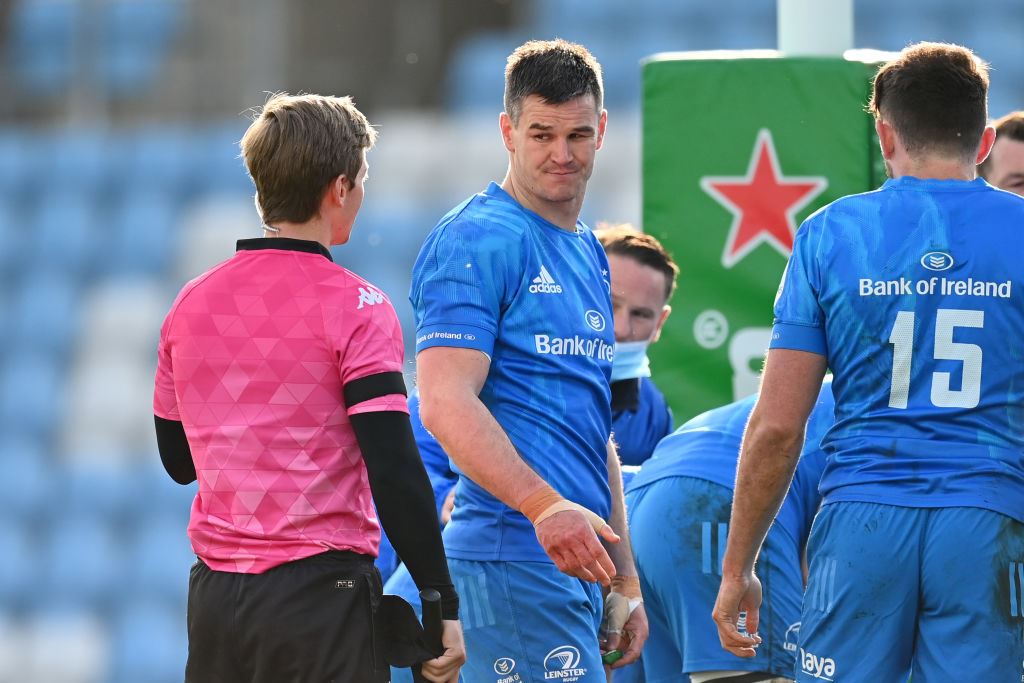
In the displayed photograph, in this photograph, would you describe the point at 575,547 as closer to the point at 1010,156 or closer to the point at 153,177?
the point at 1010,156

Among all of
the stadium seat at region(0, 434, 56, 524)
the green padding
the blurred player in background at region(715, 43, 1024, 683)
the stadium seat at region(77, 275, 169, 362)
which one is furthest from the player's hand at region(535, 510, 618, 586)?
the stadium seat at region(77, 275, 169, 362)

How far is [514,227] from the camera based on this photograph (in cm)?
284

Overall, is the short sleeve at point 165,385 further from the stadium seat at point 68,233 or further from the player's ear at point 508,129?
the stadium seat at point 68,233

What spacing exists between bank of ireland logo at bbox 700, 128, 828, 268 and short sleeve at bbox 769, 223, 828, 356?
1784mm

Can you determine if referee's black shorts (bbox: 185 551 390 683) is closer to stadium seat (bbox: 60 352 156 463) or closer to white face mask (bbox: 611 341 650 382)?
white face mask (bbox: 611 341 650 382)

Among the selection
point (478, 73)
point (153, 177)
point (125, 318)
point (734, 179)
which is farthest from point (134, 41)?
point (734, 179)

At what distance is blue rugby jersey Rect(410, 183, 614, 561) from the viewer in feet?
9.05

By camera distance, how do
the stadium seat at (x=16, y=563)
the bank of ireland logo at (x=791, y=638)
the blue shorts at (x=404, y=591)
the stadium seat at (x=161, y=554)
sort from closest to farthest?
the bank of ireland logo at (x=791, y=638)
the blue shorts at (x=404, y=591)
the stadium seat at (x=161, y=554)
the stadium seat at (x=16, y=563)

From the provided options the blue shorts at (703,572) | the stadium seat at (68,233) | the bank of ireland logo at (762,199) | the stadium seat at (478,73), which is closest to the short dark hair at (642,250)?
the bank of ireland logo at (762,199)

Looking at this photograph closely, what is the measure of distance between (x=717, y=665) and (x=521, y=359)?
1.02 metres

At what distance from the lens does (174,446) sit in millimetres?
2729

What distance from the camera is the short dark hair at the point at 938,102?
2758 mm

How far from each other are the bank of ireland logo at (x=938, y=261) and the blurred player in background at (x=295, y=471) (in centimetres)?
99

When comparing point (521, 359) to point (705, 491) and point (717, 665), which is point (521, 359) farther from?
point (717, 665)
